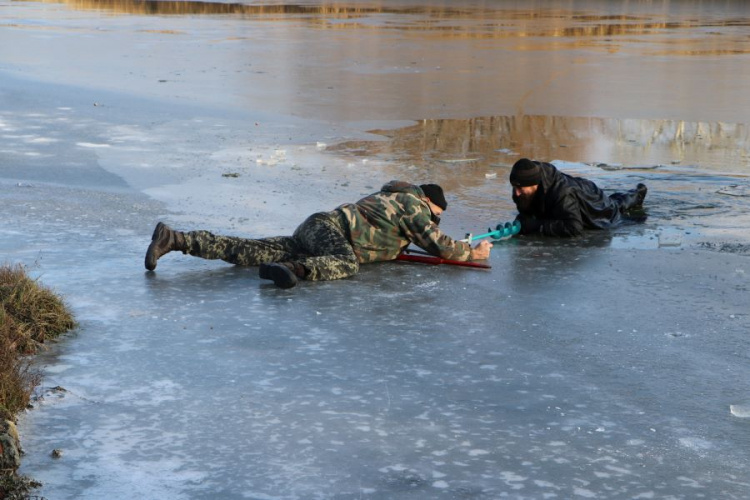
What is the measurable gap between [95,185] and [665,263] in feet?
17.3

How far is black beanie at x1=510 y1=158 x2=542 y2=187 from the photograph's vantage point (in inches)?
328

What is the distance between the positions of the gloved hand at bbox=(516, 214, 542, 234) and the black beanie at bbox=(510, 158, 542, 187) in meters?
0.31

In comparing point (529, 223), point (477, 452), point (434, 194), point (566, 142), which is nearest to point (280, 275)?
point (434, 194)

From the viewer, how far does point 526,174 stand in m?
8.34

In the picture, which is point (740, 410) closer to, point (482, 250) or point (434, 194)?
point (482, 250)

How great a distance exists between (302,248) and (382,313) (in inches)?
48.7

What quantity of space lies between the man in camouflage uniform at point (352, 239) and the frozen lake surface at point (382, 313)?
→ 0.13 meters

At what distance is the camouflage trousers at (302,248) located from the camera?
23.8 feet

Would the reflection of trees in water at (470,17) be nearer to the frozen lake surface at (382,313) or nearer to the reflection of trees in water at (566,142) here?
the reflection of trees in water at (566,142)

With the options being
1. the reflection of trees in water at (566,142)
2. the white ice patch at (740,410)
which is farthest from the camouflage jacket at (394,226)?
the reflection of trees in water at (566,142)

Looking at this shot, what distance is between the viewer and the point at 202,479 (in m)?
4.32

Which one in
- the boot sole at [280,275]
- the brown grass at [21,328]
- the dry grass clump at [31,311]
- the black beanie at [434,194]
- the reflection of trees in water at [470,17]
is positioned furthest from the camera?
the reflection of trees in water at [470,17]

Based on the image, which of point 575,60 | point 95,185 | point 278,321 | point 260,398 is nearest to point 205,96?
point 95,185

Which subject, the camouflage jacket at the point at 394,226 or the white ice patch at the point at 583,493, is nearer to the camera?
the white ice patch at the point at 583,493
